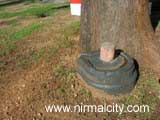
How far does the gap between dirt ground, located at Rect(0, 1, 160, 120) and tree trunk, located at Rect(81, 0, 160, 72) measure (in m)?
0.30

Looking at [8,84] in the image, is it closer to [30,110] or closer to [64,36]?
[30,110]

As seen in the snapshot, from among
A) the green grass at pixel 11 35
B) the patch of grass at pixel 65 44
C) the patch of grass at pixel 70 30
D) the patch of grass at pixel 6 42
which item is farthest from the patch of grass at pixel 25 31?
the patch of grass at pixel 65 44

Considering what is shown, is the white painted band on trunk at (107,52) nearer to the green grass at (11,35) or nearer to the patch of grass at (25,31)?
the green grass at (11,35)

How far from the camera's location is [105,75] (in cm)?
366

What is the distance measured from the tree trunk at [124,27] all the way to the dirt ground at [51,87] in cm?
30

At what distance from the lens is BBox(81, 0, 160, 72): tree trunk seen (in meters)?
4.17

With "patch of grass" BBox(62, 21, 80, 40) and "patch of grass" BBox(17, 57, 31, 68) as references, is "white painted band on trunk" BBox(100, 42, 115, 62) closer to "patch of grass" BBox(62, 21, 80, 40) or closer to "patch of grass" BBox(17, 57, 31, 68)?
"patch of grass" BBox(17, 57, 31, 68)

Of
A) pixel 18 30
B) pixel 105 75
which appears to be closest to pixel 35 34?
pixel 18 30

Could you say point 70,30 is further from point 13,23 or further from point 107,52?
point 107,52

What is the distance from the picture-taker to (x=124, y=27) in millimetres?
4215

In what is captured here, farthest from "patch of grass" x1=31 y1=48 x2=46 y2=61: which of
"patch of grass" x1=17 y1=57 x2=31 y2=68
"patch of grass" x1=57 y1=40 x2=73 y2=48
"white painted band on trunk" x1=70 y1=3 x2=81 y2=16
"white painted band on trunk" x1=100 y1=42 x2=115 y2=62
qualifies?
"white painted band on trunk" x1=70 y1=3 x2=81 y2=16

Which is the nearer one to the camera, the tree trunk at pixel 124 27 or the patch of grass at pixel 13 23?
the tree trunk at pixel 124 27

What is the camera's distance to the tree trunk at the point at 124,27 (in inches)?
164

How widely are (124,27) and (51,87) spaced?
147 cm
